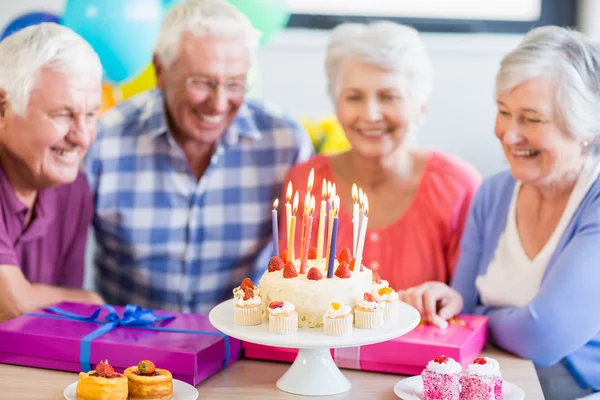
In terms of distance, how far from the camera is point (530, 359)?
1.81m

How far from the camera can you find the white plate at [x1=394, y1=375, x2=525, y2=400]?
1.52 meters

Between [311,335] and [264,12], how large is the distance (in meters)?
1.99

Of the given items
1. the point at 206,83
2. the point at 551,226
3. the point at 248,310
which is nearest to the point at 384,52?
the point at 206,83

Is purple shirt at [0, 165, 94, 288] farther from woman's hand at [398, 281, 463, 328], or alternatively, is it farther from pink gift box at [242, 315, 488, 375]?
woman's hand at [398, 281, 463, 328]

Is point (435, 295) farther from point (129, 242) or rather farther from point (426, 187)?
point (129, 242)

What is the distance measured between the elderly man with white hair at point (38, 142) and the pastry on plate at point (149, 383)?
630 millimetres

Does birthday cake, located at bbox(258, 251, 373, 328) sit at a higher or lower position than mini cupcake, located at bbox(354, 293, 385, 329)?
higher

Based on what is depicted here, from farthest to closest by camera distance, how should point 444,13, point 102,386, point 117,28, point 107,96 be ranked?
point 444,13
point 107,96
point 117,28
point 102,386

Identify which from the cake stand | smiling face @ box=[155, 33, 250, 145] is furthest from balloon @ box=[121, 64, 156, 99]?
the cake stand

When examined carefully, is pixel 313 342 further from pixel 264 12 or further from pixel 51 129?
pixel 264 12

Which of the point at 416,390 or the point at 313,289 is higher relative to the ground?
the point at 313,289

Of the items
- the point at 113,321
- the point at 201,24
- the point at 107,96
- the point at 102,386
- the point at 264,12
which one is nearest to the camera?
the point at 102,386

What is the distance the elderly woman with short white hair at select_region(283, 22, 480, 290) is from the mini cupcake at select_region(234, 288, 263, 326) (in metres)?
0.75

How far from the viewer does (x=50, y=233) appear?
7.64 feet
